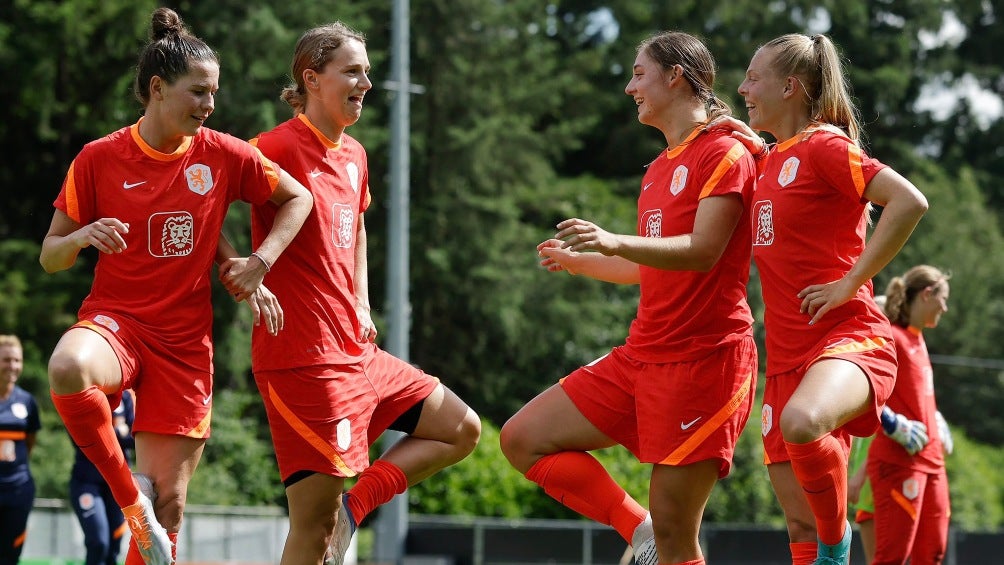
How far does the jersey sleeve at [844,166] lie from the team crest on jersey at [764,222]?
0.25 m

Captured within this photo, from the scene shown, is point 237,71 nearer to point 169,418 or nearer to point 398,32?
point 398,32

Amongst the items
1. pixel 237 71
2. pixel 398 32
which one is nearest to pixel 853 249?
pixel 398 32

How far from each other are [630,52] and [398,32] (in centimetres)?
1753

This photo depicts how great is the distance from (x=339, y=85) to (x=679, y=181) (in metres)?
1.55

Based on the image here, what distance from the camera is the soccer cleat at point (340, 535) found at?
576 cm

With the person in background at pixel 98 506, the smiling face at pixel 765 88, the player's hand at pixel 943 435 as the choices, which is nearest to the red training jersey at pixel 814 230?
the smiling face at pixel 765 88

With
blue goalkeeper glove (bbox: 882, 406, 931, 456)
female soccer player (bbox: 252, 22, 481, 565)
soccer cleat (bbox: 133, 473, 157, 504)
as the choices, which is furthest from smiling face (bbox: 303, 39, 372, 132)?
blue goalkeeper glove (bbox: 882, 406, 931, 456)

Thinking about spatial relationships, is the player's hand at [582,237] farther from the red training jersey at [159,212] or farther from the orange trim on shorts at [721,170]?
the red training jersey at [159,212]

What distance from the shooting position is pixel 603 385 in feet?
18.8

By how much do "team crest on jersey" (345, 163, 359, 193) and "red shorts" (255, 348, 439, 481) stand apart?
0.82 metres

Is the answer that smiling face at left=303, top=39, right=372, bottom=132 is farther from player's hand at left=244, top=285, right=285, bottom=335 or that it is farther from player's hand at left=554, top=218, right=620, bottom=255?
player's hand at left=554, top=218, right=620, bottom=255

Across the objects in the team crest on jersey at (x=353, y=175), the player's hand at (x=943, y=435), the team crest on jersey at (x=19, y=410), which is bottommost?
the player's hand at (x=943, y=435)

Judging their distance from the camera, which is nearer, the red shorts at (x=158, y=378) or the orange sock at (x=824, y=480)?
the orange sock at (x=824, y=480)

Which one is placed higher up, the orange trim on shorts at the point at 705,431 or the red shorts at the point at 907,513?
the orange trim on shorts at the point at 705,431
